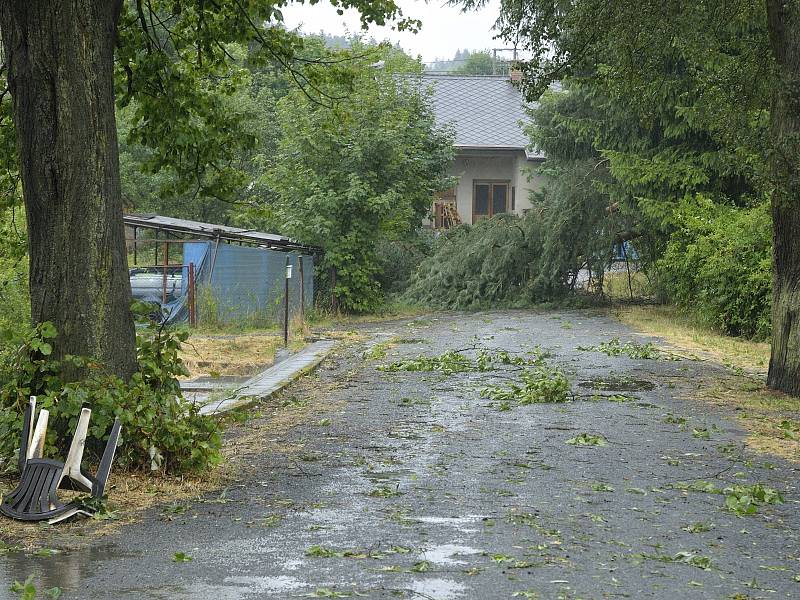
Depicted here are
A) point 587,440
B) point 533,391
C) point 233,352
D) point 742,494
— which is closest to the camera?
point 742,494

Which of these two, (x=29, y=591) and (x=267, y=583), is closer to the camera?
(x=29, y=591)

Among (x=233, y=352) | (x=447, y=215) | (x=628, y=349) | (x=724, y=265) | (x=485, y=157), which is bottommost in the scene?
(x=233, y=352)

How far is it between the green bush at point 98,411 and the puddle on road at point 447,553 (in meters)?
2.45

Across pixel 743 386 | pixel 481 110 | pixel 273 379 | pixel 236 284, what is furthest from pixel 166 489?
pixel 481 110

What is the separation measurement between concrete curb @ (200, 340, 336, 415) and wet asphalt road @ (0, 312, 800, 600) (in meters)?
1.03

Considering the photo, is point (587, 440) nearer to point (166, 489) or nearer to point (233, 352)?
point (166, 489)

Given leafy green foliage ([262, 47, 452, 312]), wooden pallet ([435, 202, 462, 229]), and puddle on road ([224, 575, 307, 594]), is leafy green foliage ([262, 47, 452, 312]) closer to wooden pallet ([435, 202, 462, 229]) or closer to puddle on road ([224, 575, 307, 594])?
wooden pallet ([435, 202, 462, 229])

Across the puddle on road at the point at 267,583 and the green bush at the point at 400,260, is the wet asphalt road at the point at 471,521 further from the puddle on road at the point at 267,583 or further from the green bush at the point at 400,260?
the green bush at the point at 400,260

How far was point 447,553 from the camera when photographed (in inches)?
234

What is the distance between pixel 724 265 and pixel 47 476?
1615 cm

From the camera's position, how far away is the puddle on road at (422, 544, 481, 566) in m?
5.78

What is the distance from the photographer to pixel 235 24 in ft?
35.2

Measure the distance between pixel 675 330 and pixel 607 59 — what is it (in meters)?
8.81

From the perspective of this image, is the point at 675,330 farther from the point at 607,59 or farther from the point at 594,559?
the point at 594,559
